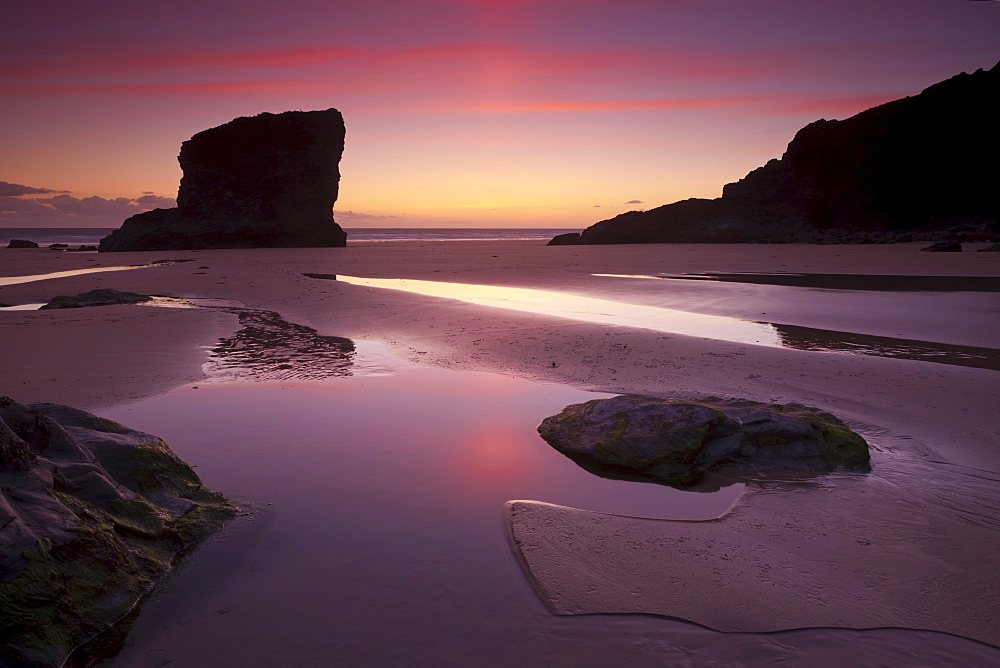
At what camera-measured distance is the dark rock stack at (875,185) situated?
46406 mm

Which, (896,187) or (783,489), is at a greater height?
(896,187)

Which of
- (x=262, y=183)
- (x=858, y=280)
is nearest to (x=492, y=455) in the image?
(x=858, y=280)

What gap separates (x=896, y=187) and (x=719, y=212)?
46.3ft

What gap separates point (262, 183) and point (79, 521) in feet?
178

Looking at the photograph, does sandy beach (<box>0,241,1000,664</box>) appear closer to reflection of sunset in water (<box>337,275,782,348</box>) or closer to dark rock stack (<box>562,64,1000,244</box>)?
reflection of sunset in water (<box>337,275,782,348</box>)

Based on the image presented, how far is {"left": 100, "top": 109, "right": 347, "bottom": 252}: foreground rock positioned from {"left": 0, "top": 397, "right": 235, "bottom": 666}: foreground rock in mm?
48793

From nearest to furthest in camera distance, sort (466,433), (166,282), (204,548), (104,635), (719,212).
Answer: (104,635) < (204,548) < (466,433) < (166,282) < (719,212)

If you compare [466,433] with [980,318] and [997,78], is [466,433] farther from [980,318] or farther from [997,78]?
[997,78]

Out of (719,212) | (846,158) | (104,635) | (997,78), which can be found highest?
(997,78)

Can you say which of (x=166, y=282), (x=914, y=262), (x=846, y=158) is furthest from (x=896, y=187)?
(x=166, y=282)

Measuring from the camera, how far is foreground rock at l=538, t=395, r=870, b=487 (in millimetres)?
4066

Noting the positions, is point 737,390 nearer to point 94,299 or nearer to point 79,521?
point 79,521

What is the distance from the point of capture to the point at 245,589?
272 cm

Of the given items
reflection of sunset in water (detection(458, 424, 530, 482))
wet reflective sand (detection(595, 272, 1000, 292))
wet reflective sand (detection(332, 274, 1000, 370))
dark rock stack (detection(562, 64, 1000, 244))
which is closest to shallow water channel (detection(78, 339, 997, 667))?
reflection of sunset in water (detection(458, 424, 530, 482))
